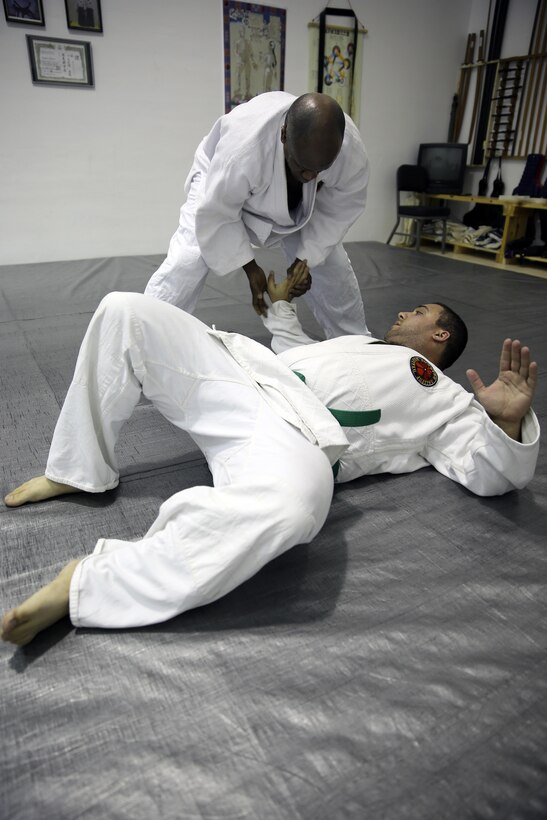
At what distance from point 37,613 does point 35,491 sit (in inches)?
17.2

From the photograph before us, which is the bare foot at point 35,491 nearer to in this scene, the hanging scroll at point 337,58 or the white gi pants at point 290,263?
the white gi pants at point 290,263

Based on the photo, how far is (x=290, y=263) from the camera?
2270mm

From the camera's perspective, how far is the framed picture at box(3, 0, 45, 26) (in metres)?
3.78

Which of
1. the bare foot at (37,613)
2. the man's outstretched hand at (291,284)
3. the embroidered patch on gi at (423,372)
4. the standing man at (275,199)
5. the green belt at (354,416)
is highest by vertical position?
the standing man at (275,199)

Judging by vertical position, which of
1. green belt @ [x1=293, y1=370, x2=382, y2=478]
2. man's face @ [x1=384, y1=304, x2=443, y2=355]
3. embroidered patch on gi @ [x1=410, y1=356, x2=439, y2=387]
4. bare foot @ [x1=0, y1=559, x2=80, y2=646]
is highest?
man's face @ [x1=384, y1=304, x2=443, y2=355]

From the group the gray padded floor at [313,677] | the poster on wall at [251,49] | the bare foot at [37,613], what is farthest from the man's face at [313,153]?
the poster on wall at [251,49]

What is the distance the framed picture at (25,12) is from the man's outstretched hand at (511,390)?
4.40 metres

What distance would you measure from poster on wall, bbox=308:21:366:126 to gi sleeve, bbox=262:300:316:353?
4.36 m

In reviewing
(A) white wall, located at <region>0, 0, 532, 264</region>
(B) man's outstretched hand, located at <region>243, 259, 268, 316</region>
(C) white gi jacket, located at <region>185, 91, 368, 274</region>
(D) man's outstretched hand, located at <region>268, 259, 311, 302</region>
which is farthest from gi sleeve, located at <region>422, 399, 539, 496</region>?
(A) white wall, located at <region>0, 0, 532, 264</region>

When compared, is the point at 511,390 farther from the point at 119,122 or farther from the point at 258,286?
the point at 119,122

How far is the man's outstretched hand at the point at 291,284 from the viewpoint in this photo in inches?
68.9

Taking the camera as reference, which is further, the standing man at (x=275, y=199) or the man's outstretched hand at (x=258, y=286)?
the man's outstretched hand at (x=258, y=286)

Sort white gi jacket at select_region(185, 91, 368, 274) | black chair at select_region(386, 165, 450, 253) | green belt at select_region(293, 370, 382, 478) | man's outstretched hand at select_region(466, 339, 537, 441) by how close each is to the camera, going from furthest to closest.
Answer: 1. black chair at select_region(386, 165, 450, 253)
2. white gi jacket at select_region(185, 91, 368, 274)
3. green belt at select_region(293, 370, 382, 478)
4. man's outstretched hand at select_region(466, 339, 537, 441)

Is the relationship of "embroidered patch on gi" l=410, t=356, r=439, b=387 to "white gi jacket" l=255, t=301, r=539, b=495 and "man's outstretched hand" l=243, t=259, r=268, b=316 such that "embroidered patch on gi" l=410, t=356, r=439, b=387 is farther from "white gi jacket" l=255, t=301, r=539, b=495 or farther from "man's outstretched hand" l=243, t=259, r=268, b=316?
"man's outstretched hand" l=243, t=259, r=268, b=316
